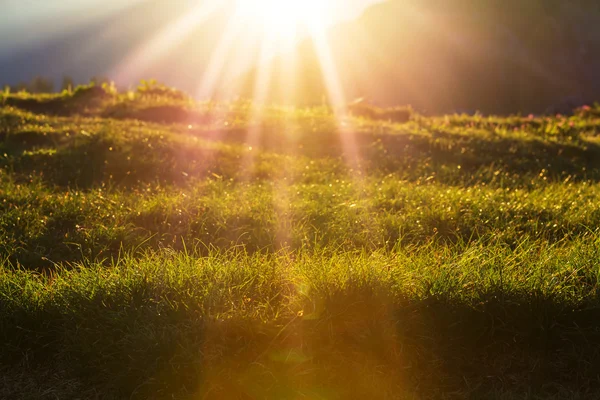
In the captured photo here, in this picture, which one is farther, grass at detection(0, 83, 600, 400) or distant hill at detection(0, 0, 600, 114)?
distant hill at detection(0, 0, 600, 114)

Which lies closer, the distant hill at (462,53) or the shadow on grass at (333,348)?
the shadow on grass at (333,348)

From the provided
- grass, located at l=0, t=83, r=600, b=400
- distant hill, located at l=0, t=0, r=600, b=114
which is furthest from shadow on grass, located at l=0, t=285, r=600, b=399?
distant hill, located at l=0, t=0, r=600, b=114

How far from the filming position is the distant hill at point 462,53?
7694 cm

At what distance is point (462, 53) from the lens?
83.5 m

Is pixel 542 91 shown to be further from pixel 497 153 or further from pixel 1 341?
pixel 1 341

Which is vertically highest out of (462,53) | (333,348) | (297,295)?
(462,53)

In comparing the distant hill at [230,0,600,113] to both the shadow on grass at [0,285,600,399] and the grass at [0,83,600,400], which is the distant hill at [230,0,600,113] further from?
the shadow on grass at [0,285,600,399]

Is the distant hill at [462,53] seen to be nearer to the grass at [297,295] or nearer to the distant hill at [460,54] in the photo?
the distant hill at [460,54]

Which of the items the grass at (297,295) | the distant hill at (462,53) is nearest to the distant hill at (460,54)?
the distant hill at (462,53)

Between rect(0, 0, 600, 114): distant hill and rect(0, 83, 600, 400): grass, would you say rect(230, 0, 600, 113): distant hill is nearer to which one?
rect(0, 0, 600, 114): distant hill

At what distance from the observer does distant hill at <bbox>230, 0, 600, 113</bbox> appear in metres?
76.9

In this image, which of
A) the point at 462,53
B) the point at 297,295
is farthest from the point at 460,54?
the point at 297,295

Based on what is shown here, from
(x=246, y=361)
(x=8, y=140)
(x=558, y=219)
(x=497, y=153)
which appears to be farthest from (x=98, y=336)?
(x=497, y=153)

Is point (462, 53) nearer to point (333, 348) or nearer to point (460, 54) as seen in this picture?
point (460, 54)
